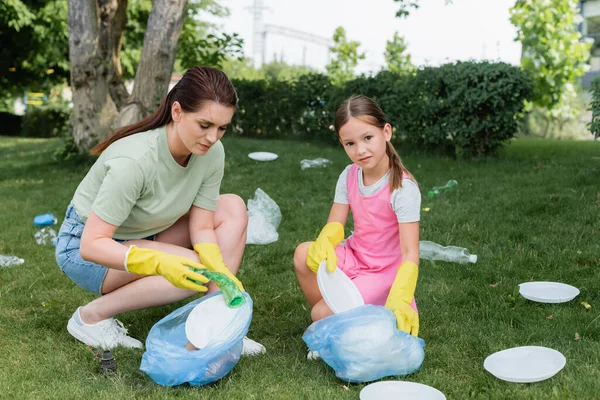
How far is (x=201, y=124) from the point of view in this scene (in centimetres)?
228

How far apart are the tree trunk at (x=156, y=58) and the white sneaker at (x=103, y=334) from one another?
4814 millimetres

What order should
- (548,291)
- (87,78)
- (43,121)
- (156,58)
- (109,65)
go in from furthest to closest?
(43,121)
(109,65)
(87,78)
(156,58)
(548,291)

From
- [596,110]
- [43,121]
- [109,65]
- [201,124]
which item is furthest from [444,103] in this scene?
[43,121]

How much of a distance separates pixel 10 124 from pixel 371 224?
1989 cm

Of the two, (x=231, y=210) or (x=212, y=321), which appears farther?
(x=231, y=210)

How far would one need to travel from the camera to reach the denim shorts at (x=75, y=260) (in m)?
2.55

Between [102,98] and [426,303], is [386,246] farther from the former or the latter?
[102,98]

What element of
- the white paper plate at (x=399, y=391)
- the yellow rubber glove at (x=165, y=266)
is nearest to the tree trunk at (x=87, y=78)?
the yellow rubber glove at (x=165, y=266)

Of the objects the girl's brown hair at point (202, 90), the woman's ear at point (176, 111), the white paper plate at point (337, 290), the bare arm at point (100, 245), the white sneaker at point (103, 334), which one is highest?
the girl's brown hair at point (202, 90)

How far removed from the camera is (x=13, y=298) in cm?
323

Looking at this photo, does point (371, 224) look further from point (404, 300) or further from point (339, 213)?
point (404, 300)

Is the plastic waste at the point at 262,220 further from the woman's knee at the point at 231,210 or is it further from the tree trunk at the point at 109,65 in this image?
A: the tree trunk at the point at 109,65

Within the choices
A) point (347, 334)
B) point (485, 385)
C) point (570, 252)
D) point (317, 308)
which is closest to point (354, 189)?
point (317, 308)

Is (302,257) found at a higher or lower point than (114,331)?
higher
